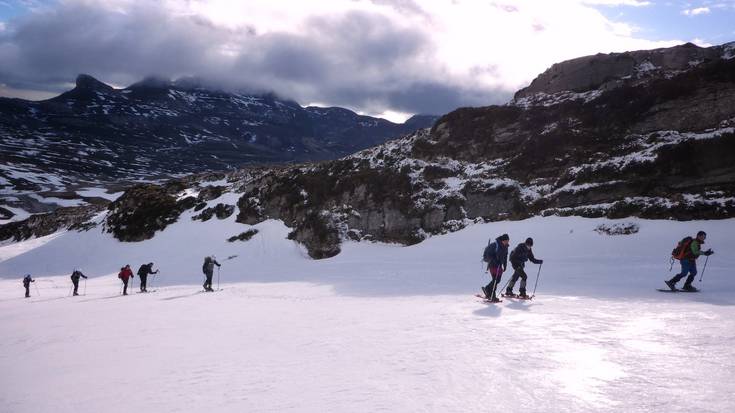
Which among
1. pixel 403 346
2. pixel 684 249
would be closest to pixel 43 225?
pixel 403 346

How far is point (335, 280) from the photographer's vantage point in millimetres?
23141

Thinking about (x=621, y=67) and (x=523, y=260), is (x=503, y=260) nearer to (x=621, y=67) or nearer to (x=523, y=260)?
(x=523, y=260)

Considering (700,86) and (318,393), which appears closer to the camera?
(318,393)

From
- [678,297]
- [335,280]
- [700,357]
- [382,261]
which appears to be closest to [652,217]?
[678,297]

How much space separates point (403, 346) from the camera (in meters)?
8.68

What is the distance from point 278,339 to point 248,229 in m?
30.0

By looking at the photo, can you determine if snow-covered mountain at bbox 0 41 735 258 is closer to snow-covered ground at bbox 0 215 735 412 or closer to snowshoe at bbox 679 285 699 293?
snow-covered ground at bbox 0 215 735 412

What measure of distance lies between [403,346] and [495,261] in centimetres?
611

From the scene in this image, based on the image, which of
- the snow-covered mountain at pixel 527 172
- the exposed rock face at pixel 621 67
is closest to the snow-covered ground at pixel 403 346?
the snow-covered mountain at pixel 527 172

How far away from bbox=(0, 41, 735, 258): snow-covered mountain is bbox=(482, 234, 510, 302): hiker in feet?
48.5

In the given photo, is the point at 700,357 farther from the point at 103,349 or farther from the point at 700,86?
the point at 700,86

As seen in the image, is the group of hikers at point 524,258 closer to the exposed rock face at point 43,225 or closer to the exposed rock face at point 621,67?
the exposed rock face at point 621,67

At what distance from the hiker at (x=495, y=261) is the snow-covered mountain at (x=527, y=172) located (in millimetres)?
14775

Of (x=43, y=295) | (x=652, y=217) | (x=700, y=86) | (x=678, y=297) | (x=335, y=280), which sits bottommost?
(x=43, y=295)
